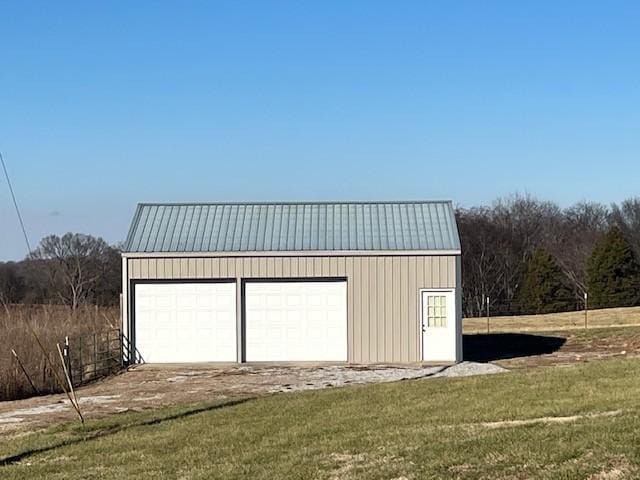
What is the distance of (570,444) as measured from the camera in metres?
7.79

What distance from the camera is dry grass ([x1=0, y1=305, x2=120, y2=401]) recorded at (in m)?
18.5

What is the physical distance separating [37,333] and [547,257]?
35.0 m

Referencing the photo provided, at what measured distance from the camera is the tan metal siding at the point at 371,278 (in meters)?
22.4

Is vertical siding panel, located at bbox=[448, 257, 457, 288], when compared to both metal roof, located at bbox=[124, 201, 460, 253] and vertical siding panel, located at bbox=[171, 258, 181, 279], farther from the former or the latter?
vertical siding panel, located at bbox=[171, 258, 181, 279]

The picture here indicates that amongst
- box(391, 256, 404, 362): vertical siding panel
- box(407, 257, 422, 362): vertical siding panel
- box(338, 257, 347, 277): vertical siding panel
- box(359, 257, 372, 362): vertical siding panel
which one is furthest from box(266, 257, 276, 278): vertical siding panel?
box(407, 257, 422, 362): vertical siding panel

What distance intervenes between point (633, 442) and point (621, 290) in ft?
140

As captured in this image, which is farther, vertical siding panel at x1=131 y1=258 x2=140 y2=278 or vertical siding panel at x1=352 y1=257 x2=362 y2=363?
vertical siding panel at x1=131 y1=258 x2=140 y2=278

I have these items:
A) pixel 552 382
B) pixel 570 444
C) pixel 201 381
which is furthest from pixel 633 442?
pixel 201 381

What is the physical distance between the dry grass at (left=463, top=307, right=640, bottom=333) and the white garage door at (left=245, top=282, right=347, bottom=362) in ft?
51.4

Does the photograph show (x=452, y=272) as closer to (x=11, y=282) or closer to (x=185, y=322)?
(x=185, y=322)

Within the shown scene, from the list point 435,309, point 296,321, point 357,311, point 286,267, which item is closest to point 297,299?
point 296,321

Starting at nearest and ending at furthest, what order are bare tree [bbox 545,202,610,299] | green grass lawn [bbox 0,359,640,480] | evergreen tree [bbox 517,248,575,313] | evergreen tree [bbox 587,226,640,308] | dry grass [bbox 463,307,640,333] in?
1. green grass lawn [bbox 0,359,640,480]
2. dry grass [bbox 463,307,640,333]
3. evergreen tree [bbox 587,226,640,308]
4. evergreen tree [bbox 517,248,575,313]
5. bare tree [bbox 545,202,610,299]

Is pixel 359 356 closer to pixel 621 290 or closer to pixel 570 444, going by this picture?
pixel 570 444

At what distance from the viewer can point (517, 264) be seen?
2457 inches
